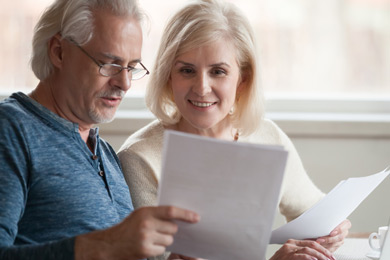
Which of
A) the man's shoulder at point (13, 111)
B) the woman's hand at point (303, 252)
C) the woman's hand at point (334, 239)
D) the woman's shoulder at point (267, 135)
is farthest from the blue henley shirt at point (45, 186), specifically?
the woman's shoulder at point (267, 135)

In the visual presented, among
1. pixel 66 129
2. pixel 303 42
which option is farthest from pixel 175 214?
pixel 303 42

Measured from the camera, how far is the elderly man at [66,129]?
1349mm

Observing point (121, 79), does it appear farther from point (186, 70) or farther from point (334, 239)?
point (334, 239)

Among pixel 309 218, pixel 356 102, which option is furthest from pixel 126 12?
pixel 356 102

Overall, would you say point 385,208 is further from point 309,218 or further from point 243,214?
point 243,214

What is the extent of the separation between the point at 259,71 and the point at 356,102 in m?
1.27

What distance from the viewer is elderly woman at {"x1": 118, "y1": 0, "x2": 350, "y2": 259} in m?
1.87

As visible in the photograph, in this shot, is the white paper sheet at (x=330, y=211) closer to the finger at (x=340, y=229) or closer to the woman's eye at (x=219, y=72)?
the finger at (x=340, y=229)

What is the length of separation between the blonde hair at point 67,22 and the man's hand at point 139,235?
560 mm

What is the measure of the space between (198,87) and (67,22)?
0.51 metres

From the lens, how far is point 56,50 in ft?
5.10

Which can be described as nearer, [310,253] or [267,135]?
[310,253]

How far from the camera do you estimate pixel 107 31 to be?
1517 mm

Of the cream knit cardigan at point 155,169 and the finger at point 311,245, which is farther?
the cream knit cardigan at point 155,169
